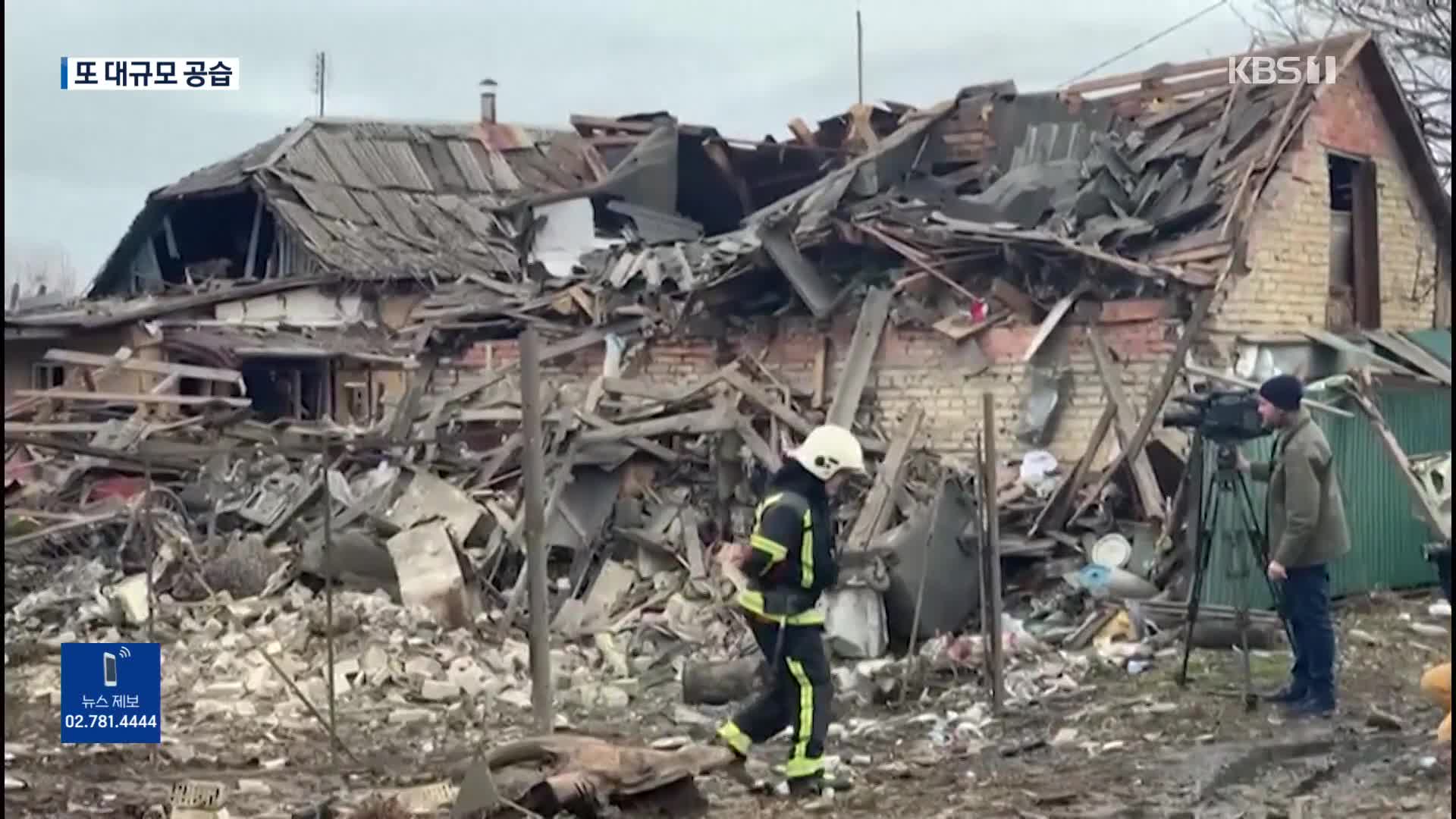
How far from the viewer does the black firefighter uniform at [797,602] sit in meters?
6.82

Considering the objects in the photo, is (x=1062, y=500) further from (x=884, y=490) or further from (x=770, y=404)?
(x=770, y=404)

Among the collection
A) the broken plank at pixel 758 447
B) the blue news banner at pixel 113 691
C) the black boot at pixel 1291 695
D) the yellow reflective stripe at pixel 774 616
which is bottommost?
the black boot at pixel 1291 695

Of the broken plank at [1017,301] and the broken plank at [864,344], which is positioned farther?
the broken plank at [864,344]

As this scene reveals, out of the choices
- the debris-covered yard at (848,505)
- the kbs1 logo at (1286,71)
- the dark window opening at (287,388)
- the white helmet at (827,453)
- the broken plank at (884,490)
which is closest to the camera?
the white helmet at (827,453)

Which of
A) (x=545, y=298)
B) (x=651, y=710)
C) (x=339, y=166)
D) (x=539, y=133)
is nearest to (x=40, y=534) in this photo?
(x=545, y=298)

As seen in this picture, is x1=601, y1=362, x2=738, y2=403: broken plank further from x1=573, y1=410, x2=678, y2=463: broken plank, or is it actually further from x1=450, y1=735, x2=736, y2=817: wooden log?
x1=450, y1=735, x2=736, y2=817: wooden log

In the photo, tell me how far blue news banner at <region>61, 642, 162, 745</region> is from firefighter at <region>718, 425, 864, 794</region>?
8.71ft

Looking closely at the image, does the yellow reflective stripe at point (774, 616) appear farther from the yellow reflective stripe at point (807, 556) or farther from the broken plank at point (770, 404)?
the broken plank at point (770, 404)

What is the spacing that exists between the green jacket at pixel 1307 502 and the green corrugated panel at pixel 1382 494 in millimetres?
3312

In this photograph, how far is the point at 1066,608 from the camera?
35.1 feet

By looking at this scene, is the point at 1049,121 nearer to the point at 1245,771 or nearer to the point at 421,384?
the point at 421,384

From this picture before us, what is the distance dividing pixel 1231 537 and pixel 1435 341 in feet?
13.5

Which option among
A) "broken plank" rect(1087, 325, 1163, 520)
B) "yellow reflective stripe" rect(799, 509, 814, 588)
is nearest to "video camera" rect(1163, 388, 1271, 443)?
"broken plank" rect(1087, 325, 1163, 520)

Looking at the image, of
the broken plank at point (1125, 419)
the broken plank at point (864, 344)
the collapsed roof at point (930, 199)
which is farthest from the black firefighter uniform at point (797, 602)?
the broken plank at point (864, 344)
